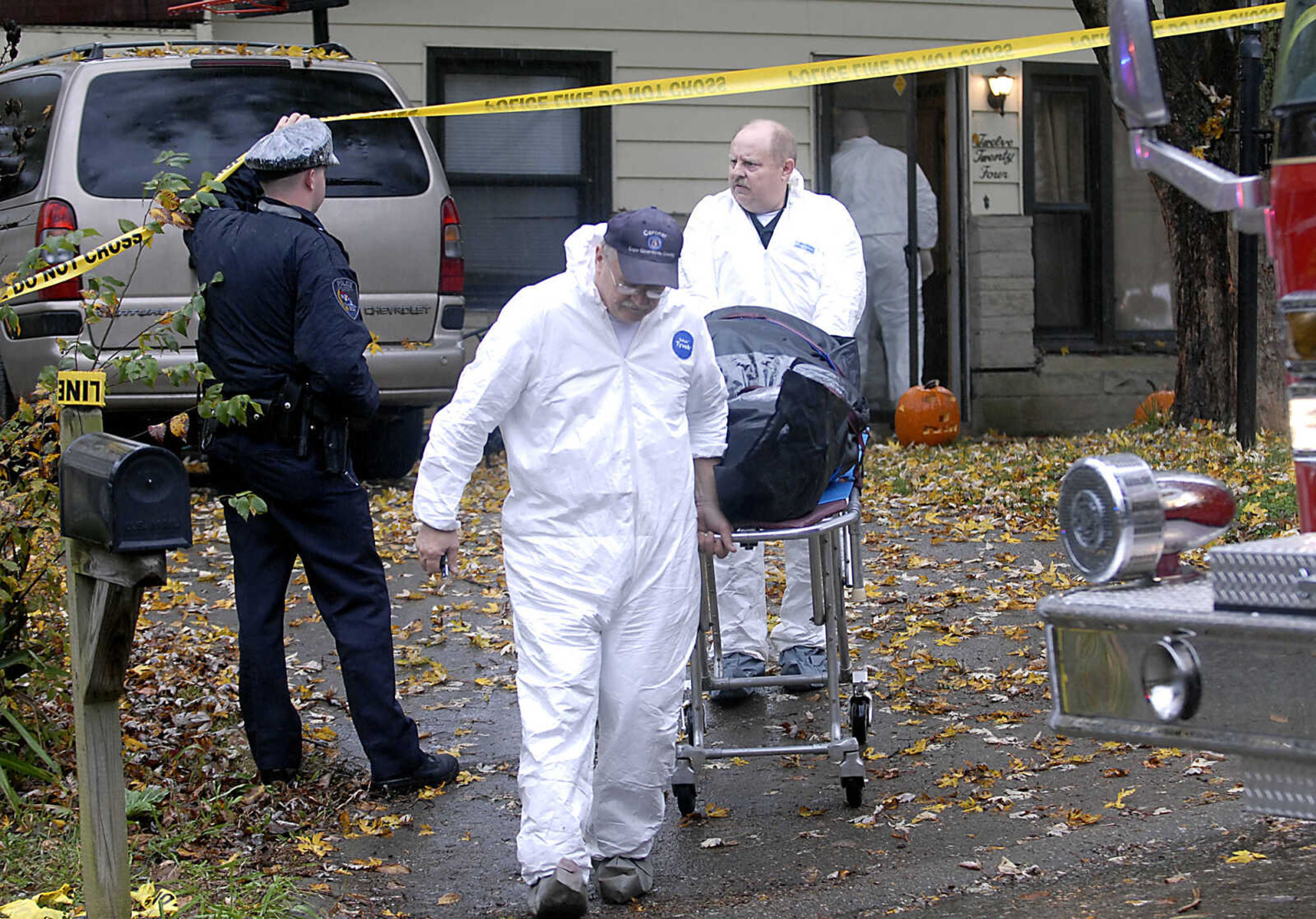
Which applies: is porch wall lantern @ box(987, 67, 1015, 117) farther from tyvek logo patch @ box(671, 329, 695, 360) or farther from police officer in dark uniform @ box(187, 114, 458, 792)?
tyvek logo patch @ box(671, 329, 695, 360)

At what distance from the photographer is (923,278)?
555 inches

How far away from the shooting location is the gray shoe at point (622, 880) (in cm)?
453

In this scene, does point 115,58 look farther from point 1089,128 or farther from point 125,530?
point 1089,128

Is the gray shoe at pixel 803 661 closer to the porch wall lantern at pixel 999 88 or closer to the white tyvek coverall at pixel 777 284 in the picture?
the white tyvek coverall at pixel 777 284

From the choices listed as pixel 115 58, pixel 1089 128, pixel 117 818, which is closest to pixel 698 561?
pixel 117 818

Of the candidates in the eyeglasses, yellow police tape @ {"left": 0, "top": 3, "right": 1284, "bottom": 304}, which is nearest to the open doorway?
yellow police tape @ {"left": 0, "top": 3, "right": 1284, "bottom": 304}

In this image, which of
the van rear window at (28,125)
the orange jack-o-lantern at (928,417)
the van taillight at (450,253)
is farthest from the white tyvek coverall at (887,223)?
the van rear window at (28,125)

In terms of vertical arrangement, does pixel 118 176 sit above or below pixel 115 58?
below

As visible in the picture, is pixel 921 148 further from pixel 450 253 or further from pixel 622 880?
pixel 622 880

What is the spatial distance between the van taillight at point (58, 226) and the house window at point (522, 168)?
4.79 metres

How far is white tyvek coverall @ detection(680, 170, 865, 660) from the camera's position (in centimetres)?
644

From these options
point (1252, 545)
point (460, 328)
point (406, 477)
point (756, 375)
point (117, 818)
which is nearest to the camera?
point (1252, 545)

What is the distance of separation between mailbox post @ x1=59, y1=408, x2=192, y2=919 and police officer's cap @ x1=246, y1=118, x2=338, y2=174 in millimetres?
1630

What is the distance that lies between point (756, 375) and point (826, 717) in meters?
1.54
